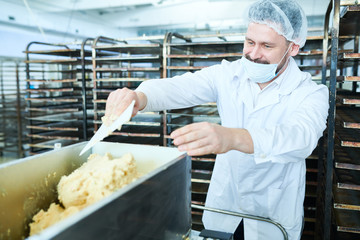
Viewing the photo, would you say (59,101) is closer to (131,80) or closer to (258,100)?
(131,80)

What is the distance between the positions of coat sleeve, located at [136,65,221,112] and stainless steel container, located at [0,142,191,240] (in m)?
0.35

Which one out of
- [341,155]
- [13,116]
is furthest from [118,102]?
[13,116]

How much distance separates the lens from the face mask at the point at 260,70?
1.43m

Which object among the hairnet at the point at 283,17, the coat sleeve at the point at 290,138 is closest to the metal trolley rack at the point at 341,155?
the hairnet at the point at 283,17

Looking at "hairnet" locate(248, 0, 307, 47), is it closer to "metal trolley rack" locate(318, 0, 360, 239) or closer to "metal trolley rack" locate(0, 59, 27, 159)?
"metal trolley rack" locate(318, 0, 360, 239)

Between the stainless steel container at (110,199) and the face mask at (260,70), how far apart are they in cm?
65

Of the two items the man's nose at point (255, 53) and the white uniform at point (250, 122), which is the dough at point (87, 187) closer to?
the white uniform at point (250, 122)

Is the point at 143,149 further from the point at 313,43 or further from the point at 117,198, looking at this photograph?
the point at 313,43

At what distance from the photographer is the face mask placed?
56.1 inches

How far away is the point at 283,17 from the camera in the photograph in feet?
4.62

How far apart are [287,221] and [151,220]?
41.0 inches

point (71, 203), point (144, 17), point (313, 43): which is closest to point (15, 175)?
point (71, 203)

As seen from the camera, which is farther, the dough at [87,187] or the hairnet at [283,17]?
the hairnet at [283,17]

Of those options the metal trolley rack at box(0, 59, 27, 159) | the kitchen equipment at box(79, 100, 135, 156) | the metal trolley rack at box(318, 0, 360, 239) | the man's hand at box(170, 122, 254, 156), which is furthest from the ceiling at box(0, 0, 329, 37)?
the man's hand at box(170, 122, 254, 156)
